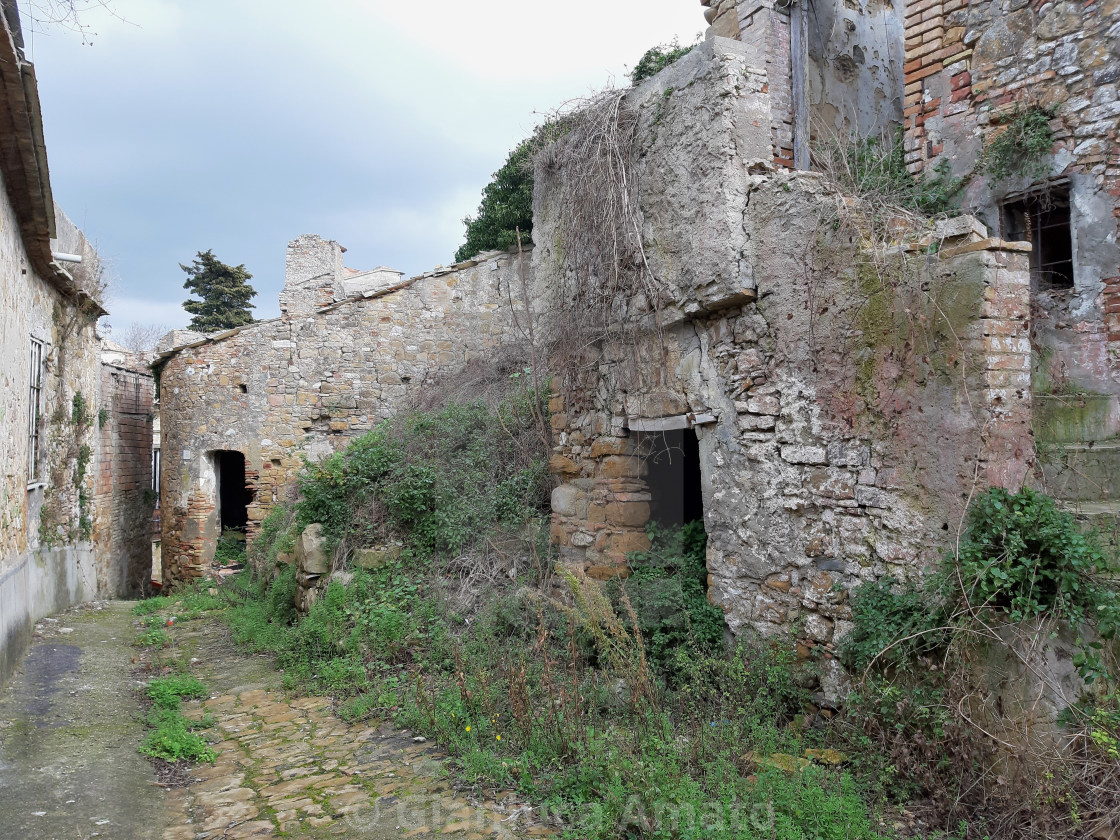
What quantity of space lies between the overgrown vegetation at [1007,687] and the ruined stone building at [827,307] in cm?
27

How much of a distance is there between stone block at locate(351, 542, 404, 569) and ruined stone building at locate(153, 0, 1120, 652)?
176 cm

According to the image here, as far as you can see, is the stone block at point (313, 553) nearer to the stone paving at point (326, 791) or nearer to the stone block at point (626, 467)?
the stone paving at point (326, 791)

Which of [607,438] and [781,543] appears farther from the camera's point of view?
[607,438]

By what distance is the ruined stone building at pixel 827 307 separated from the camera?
12.2 ft

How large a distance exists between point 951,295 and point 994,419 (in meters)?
0.64

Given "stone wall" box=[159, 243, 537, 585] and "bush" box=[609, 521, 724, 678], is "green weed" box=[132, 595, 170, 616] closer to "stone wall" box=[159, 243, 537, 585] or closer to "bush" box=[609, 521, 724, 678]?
"stone wall" box=[159, 243, 537, 585]

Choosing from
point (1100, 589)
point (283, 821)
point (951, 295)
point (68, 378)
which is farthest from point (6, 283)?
point (1100, 589)

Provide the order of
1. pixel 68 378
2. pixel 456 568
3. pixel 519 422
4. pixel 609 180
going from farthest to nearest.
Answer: pixel 68 378 < pixel 519 422 < pixel 456 568 < pixel 609 180

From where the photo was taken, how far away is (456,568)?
674cm

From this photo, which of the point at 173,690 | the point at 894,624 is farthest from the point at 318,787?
the point at 894,624

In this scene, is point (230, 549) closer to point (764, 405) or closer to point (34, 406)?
point (34, 406)

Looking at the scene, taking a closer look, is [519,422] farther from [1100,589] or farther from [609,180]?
[1100,589]

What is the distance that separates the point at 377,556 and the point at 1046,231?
6.47 m

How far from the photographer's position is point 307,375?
1212 cm
